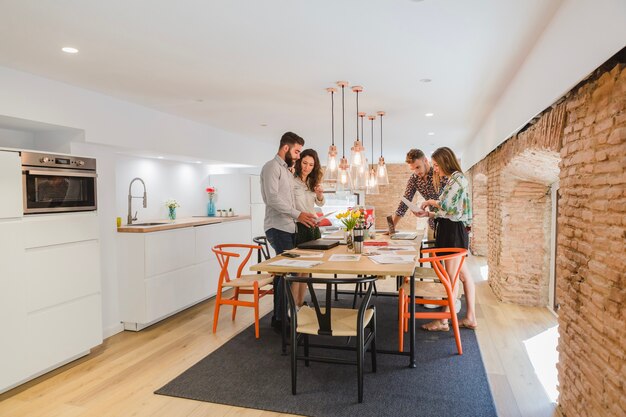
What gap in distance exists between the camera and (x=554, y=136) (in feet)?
8.95

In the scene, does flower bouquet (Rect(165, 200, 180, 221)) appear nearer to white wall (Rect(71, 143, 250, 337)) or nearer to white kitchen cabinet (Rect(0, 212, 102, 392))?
white wall (Rect(71, 143, 250, 337))

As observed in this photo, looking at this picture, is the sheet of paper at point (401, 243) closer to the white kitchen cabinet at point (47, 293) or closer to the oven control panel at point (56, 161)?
the white kitchen cabinet at point (47, 293)

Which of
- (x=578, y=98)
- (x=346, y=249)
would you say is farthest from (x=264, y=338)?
(x=578, y=98)

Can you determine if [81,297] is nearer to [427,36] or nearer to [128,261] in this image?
[128,261]

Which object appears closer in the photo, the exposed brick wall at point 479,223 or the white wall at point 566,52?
the white wall at point 566,52

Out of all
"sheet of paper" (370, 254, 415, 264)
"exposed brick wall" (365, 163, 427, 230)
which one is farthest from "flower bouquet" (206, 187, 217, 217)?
"exposed brick wall" (365, 163, 427, 230)

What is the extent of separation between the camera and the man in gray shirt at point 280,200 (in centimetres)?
374

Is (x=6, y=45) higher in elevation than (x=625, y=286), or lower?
higher

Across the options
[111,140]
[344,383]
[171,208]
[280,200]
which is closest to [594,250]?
[344,383]

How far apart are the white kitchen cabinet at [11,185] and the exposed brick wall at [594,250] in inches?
137

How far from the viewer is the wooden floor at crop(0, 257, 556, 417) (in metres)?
2.61

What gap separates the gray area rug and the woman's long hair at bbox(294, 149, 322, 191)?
157 cm

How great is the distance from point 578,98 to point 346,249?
6.40ft

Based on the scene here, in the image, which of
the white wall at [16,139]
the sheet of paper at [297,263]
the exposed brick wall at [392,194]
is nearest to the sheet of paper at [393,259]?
the sheet of paper at [297,263]
